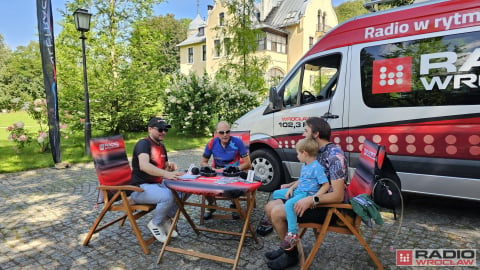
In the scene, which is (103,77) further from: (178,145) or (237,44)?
(237,44)

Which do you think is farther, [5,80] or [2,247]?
[5,80]

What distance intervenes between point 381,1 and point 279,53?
24.8 metres

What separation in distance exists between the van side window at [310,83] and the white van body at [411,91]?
0.02 m

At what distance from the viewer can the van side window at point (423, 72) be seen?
3.80 metres

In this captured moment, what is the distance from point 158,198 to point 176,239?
61 cm

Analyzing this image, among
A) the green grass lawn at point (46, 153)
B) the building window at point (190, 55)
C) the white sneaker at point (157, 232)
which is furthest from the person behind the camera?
the building window at point (190, 55)

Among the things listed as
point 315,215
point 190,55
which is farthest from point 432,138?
point 190,55

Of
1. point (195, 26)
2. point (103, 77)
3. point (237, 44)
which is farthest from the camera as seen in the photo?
point (195, 26)

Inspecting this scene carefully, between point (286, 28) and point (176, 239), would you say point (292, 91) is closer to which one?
point (176, 239)

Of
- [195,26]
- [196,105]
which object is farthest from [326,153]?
[195,26]

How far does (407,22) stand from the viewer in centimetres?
423

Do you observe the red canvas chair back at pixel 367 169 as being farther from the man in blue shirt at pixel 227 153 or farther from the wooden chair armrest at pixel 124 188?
the wooden chair armrest at pixel 124 188

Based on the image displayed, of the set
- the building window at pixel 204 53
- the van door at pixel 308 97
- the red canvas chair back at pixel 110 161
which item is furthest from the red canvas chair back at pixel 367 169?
the building window at pixel 204 53

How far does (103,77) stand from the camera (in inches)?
508
